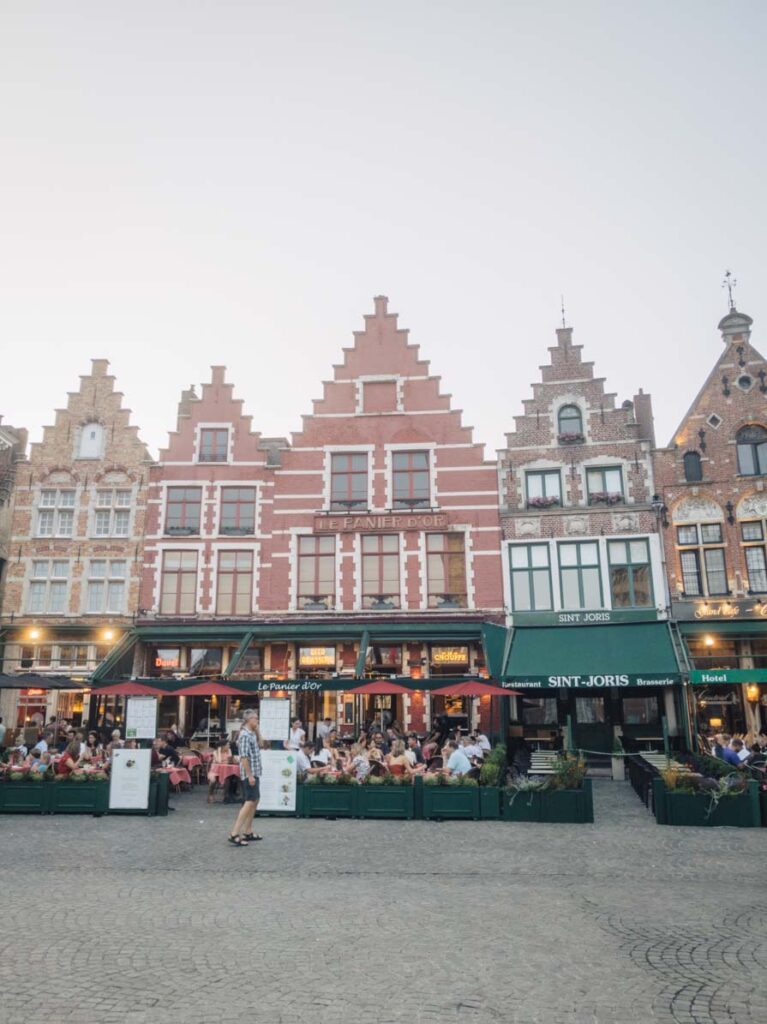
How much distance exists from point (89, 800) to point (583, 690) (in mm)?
16264

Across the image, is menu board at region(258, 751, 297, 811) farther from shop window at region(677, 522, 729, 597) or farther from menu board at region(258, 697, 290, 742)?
shop window at region(677, 522, 729, 597)

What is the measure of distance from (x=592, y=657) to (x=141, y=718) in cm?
1349

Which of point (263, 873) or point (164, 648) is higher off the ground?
point (164, 648)

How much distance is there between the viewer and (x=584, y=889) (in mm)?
9656

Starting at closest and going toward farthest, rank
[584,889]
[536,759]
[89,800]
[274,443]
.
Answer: [584,889]
[89,800]
[536,759]
[274,443]

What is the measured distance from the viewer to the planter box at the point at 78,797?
15758mm

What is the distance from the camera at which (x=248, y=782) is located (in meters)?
12.3

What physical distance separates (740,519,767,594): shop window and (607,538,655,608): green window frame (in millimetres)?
3079

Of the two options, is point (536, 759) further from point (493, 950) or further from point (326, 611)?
point (493, 950)

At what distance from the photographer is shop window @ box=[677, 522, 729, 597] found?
26.2 metres

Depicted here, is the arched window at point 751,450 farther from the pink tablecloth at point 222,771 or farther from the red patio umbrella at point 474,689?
the pink tablecloth at point 222,771

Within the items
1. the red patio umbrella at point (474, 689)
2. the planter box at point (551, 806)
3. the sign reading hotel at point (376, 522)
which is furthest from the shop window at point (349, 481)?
the planter box at point (551, 806)

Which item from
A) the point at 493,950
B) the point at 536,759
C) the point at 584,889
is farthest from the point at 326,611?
the point at 493,950

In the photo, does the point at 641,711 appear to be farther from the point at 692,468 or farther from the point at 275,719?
the point at 275,719
